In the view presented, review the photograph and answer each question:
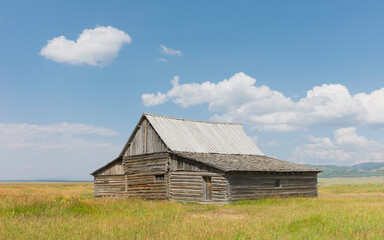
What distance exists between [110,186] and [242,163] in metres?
13.0

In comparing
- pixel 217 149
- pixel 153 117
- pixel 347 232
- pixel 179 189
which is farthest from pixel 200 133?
pixel 347 232

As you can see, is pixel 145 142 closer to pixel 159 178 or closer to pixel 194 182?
pixel 159 178

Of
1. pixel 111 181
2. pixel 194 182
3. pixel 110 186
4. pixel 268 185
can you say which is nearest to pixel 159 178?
pixel 194 182

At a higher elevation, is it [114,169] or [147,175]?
[114,169]

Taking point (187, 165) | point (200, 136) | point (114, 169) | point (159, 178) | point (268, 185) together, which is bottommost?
point (268, 185)

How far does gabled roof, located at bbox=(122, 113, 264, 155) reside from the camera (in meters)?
30.3

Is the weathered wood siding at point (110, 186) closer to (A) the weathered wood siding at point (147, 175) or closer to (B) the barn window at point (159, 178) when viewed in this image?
(A) the weathered wood siding at point (147, 175)

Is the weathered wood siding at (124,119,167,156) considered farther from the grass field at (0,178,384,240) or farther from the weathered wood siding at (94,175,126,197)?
the grass field at (0,178,384,240)

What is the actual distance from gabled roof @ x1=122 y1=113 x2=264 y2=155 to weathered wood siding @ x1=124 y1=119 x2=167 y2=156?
0.42 metres

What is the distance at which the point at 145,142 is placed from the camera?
102ft

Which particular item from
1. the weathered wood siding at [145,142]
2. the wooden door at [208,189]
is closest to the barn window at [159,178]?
the weathered wood siding at [145,142]

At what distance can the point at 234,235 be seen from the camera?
10.8 metres

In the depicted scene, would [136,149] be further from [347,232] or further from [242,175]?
[347,232]

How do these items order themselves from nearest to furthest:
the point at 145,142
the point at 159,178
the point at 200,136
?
1. the point at 159,178
2. the point at 145,142
3. the point at 200,136
